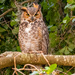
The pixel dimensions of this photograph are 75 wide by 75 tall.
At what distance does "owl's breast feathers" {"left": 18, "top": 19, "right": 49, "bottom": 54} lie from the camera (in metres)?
1.92

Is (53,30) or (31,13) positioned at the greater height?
(31,13)

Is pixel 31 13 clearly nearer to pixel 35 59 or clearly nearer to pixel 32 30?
pixel 32 30

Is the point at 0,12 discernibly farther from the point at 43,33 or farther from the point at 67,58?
the point at 67,58

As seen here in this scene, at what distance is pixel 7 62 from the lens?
1293 millimetres

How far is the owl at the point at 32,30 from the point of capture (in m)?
1.93

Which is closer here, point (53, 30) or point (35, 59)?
point (35, 59)

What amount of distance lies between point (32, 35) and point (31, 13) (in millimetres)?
243

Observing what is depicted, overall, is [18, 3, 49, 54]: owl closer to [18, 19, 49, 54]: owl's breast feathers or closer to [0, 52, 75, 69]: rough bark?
[18, 19, 49, 54]: owl's breast feathers

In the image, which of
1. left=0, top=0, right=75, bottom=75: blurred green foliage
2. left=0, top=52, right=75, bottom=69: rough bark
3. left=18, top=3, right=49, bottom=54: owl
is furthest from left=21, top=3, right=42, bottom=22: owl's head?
left=0, top=52, right=75, bottom=69: rough bark

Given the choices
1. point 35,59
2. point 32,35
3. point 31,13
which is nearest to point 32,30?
point 32,35

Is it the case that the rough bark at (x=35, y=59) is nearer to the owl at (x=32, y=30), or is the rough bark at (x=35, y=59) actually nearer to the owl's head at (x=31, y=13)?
the owl at (x=32, y=30)

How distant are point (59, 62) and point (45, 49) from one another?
808mm

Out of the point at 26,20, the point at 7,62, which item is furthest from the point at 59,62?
the point at 26,20

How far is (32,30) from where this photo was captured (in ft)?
6.30
